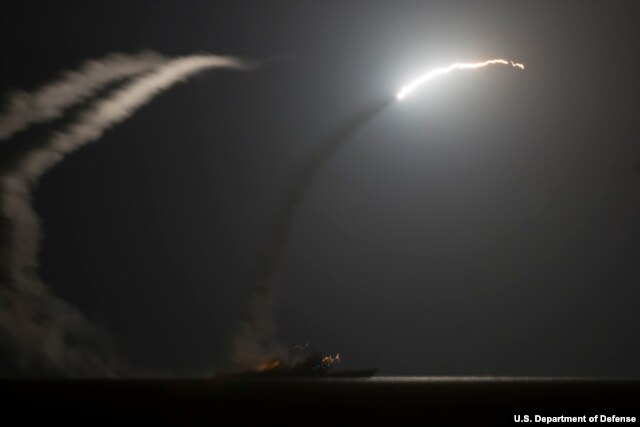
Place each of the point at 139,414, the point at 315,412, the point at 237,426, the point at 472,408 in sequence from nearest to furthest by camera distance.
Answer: the point at 237,426
the point at 139,414
the point at 315,412
the point at 472,408

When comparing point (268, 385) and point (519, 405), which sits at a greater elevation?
point (268, 385)

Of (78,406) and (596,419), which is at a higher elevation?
(78,406)

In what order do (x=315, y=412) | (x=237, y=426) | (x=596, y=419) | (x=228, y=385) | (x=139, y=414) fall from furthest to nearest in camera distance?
(x=228, y=385), (x=315, y=412), (x=139, y=414), (x=596, y=419), (x=237, y=426)

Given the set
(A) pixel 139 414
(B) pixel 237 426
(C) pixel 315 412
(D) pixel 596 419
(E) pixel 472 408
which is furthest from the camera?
(E) pixel 472 408

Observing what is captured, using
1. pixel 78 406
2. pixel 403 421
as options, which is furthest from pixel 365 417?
pixel 78 406

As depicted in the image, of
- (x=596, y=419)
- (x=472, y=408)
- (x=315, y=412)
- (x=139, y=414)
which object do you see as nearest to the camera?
(x=596, y=419)

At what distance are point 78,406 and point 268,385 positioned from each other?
8116 centimetres

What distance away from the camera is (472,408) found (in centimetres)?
11250

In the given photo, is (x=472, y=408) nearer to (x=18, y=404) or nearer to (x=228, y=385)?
(x=18, y=404)

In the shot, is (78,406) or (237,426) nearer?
(237,426)

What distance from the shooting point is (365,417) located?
96250mm

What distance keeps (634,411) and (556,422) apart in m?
21.3

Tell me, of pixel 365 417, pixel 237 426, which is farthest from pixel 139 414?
pixel 365 417

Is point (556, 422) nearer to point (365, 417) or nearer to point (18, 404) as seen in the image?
point (365, 417)
